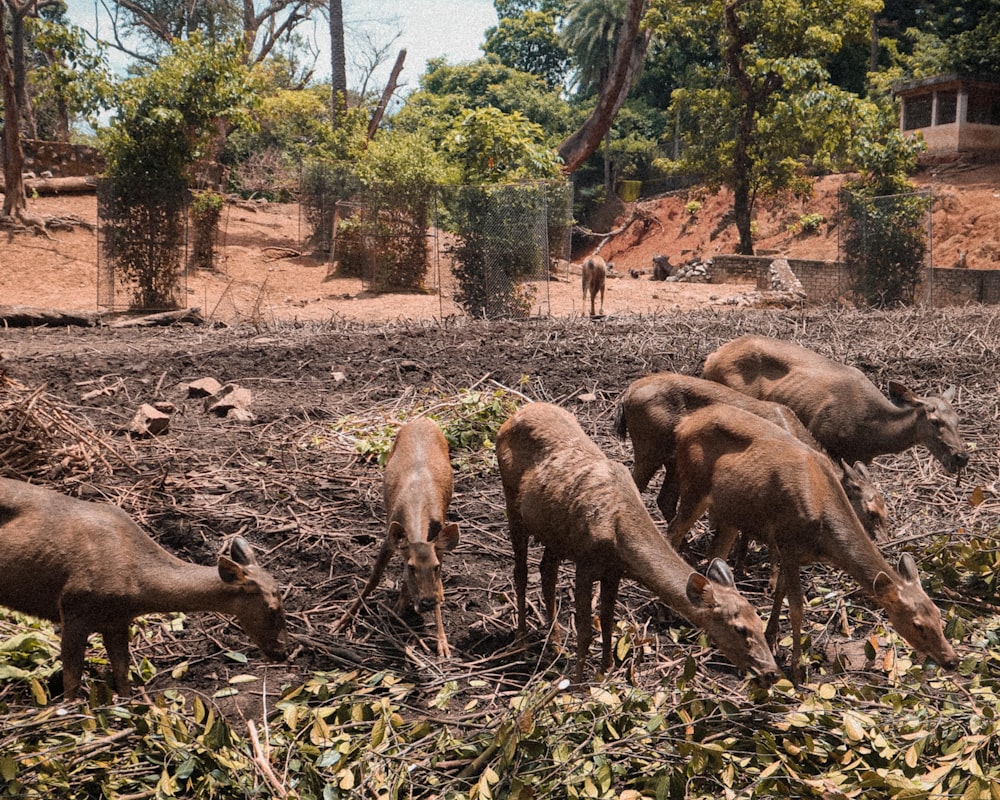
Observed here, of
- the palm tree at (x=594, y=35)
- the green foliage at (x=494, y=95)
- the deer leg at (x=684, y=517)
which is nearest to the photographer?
the deer leg at (x=684, y=517)

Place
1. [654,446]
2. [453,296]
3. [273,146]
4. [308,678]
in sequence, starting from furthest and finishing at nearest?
[273,146]
[453,296]
[654,446]
[308,678]

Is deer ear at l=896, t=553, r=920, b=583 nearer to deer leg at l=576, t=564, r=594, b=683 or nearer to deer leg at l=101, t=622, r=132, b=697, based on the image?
deer leg at l=576, t=564, r=594, b=683

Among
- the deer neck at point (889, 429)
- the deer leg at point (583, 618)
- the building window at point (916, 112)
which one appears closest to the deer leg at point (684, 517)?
the deer leg at point (583, 618)

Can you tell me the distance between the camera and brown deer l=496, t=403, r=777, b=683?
4.79m

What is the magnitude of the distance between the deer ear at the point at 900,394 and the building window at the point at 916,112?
3612 centimetres

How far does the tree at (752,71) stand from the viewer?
90.2 feet

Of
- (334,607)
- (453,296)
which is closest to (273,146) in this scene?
(453,296)

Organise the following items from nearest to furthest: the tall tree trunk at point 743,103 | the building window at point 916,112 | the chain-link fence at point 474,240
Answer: the chain-link fence at point 474,240
the tall tree trunk at point 743,103
the building window at point 916,112

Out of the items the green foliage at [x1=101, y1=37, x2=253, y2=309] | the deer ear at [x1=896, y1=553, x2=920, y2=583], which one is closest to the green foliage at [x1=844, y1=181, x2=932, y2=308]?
the green foliage at [x1=101, y1=37, x2=253, y2=309]

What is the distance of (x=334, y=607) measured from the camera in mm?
6207

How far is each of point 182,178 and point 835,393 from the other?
15.0 metres

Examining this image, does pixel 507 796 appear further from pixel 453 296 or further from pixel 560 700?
pixel 453 296

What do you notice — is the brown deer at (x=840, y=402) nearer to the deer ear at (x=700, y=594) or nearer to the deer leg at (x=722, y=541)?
the deer leg at (x=722, y=541)

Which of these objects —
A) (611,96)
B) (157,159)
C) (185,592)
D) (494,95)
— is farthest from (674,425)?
(494,95)
